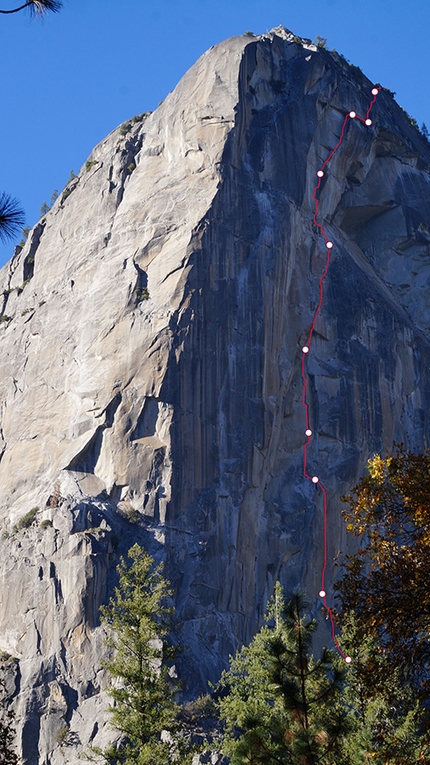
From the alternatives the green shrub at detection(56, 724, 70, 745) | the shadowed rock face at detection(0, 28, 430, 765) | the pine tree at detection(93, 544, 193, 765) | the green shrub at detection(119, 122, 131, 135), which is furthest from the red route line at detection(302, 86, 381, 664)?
the pine tree at detection(93, 544, 193, 765)

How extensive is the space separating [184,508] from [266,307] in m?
13.1

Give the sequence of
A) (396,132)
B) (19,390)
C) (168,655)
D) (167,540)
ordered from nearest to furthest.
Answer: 1. (168,655)
2. (167,540)
3. (19,390)
4. (396,132)

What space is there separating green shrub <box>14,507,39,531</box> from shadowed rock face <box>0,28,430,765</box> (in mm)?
209

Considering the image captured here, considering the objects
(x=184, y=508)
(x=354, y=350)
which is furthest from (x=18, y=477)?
(x=354, y=350)

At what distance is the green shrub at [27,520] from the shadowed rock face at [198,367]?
0.69ft

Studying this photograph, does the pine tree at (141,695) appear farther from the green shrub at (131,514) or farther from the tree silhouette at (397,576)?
the green shrub at (131,514)

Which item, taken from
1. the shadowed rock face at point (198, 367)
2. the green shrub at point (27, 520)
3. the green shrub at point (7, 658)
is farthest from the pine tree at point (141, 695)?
the green shrub at point (27, 520)

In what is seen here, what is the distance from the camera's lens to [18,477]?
5741cm

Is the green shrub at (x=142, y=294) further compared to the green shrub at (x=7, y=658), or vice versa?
the green shrub at (x=142, y=294)

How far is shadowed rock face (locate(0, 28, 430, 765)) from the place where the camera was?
5091 centimetres

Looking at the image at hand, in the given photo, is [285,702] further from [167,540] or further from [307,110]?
[307,110]

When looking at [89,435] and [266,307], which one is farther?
[266,307]

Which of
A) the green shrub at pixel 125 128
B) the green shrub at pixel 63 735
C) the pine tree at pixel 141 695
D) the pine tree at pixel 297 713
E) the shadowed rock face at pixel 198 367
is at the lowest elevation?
the pine tree at pixel 297 713

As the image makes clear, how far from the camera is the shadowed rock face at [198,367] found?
5091 cm
